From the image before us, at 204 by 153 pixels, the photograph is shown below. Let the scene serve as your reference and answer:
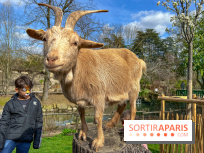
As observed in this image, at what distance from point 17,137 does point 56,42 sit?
1.65m

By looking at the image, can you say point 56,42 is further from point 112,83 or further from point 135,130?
point 135,130

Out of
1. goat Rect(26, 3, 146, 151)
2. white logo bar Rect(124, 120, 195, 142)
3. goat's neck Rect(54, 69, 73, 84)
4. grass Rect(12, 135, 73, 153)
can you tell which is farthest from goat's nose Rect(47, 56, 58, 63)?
grass Rect(12, 135, 73, 153)

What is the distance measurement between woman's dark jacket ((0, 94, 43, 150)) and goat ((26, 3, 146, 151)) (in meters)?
0.67

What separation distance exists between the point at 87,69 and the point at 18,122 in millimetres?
1394

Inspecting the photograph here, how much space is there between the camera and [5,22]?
688 inches

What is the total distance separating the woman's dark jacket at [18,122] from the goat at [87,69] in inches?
26.2

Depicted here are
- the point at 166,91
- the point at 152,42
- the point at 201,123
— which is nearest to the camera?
the point at 201,123

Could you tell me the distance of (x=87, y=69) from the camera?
2.84 m

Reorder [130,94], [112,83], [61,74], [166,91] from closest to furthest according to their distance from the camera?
1. [61,74]
2. [112,83]
3. [130,94]
4. [166,91]

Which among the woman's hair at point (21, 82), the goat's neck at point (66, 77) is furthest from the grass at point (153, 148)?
the woman's hair at point (21, 82)

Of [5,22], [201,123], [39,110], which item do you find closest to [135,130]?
[39,110]

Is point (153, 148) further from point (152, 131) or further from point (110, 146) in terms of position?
point (152, 131)

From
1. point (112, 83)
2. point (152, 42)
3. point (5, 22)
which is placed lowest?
point (112, 83)

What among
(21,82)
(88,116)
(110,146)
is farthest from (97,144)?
(88,116)
